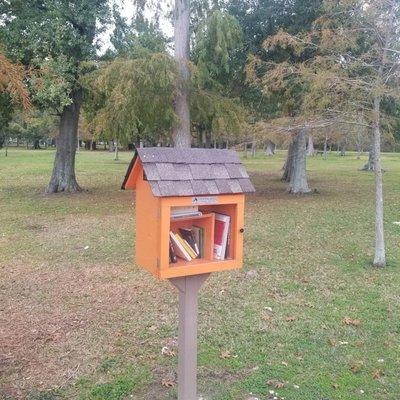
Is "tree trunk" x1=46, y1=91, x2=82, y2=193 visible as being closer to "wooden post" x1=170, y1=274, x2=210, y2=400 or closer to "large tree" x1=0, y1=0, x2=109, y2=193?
"large tree" x1=0, y1=0, x2=109, y2=193

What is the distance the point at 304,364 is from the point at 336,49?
4.84 metres

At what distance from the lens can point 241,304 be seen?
16.3 feet

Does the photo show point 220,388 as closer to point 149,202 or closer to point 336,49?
point 149,202

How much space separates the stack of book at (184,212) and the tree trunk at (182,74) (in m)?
8.49

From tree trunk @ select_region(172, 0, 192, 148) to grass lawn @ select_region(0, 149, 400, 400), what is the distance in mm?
3673

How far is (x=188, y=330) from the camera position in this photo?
285cm

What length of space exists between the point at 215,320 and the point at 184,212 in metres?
2.15

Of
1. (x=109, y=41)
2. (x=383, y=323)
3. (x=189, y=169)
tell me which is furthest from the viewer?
(x=109, y=41)

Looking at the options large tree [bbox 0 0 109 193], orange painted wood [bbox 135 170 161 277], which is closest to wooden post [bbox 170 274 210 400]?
orange painted wood [bbox 135 170 161 277]

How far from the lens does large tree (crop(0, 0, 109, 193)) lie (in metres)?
11.4

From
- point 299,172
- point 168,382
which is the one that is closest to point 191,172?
point 168,382

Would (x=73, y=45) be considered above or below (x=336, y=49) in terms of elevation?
above

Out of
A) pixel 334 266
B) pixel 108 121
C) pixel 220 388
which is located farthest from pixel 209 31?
pixel 220 388

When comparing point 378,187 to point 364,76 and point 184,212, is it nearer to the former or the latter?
point 364,76
